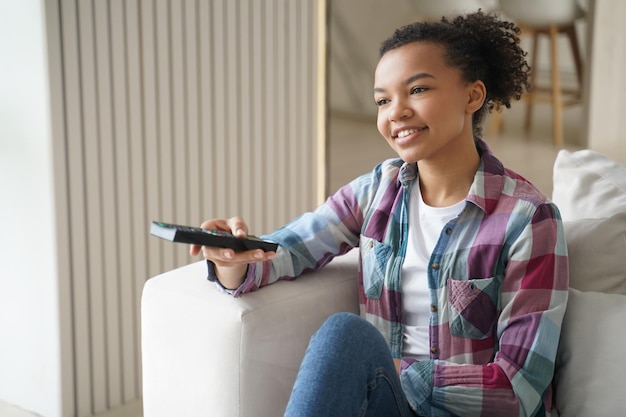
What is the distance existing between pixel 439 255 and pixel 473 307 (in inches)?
4.2

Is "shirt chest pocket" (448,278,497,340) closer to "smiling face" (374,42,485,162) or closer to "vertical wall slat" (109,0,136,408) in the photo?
"smiling face" (374,42,485,162)

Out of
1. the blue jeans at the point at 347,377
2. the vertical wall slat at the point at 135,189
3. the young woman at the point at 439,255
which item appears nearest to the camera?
the blue jeans at the point at 347,377

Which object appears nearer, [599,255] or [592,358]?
[592,358]

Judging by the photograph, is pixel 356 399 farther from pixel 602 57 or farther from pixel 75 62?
pixel 602 57

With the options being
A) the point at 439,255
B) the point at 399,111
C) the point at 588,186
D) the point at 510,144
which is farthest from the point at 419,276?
the point at 510,144

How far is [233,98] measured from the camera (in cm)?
258

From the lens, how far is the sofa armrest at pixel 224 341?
1.52 m

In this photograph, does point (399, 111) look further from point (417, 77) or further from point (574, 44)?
point (574, 44)

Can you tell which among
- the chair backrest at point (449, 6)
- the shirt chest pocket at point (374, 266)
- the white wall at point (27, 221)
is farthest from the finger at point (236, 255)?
the chair backrest at point (449, 6)

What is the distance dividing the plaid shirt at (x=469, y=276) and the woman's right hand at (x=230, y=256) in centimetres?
2

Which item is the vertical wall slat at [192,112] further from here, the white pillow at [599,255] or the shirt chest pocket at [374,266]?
the white pillow at [599,255]

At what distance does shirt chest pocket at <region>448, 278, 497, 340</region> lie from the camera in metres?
1.56

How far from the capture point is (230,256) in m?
1.49

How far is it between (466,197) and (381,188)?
19cm
